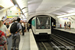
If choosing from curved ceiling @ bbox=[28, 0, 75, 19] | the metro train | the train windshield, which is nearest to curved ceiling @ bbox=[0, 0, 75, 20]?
curved ceiling @ bbox=[28, 0, 75, 19]

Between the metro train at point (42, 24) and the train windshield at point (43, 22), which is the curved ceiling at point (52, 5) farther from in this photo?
the train windshield at point (43, 22)

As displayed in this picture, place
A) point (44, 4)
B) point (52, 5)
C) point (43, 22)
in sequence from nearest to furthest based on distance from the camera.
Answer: point (43, 22), point (44, 4), point (52, 5)

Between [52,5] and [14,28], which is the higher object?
[52,5]

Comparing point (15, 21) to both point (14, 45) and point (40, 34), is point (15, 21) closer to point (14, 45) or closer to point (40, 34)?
point (14, 45)

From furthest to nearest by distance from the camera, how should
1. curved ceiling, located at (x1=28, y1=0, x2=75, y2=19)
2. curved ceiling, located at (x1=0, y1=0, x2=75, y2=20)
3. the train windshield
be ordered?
the train windshield, curved ceiling, located at (x1=28, y1=0, x2=75, y2=19), curved ceiling, located at (x1=0, y1=0, x2=75, y2=20)

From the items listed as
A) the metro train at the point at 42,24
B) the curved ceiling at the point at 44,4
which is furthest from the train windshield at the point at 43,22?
the curved ceiling at the point at 44,4

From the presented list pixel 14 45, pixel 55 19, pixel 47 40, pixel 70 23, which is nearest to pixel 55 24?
pixel 55 19

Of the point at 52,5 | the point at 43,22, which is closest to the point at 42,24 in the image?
the point at 43,22

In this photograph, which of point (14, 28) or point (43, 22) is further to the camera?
point (43, 22)

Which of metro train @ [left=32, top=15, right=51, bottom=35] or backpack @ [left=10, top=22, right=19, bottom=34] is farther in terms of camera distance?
metro train @ [left=32, top=15, right=51, bottom=35]

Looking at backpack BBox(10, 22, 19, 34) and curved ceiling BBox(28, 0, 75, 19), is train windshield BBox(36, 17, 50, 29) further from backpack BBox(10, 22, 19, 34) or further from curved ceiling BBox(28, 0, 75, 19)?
backpack BBox(10, 22, 19, 34)

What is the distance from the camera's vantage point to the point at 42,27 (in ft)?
45.8

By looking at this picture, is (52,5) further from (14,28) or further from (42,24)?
(14,28)

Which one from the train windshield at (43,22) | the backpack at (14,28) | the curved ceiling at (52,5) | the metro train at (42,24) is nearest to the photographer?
the backpack at (14,28)
